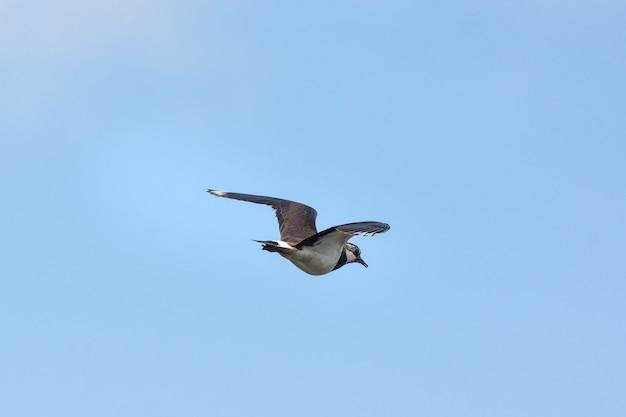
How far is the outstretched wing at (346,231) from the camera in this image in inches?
966

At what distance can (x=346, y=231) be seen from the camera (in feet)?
80.4

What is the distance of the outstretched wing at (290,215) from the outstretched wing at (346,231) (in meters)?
1.68

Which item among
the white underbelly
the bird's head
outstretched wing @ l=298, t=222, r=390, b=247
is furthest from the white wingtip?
outstretched wing @ l=298, t=222, r=390, b=247

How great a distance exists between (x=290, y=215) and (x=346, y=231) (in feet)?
18.3

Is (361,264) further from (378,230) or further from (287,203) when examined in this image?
(378,230)

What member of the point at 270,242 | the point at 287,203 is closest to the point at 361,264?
the point at 287,203

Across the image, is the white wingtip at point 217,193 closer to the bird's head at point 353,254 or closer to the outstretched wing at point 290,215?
the outstretched wing at point 290,215

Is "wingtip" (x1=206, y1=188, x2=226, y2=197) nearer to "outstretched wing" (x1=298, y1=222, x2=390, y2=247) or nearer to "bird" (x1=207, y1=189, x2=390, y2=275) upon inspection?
"bird" (x1=207, y1=189, x2=390, y2=275)

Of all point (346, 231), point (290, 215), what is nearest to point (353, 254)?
point (290, 215)

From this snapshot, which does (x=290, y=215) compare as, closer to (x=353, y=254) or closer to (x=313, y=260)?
(x=353, y=254)

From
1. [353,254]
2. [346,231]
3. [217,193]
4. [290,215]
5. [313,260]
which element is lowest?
[346,231]

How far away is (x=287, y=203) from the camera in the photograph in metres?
30.6

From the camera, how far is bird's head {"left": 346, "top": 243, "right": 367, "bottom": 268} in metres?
29.1

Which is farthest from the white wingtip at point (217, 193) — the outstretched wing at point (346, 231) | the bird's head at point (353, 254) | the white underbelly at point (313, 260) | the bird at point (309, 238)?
the outstretched wing at point (346, 231)
